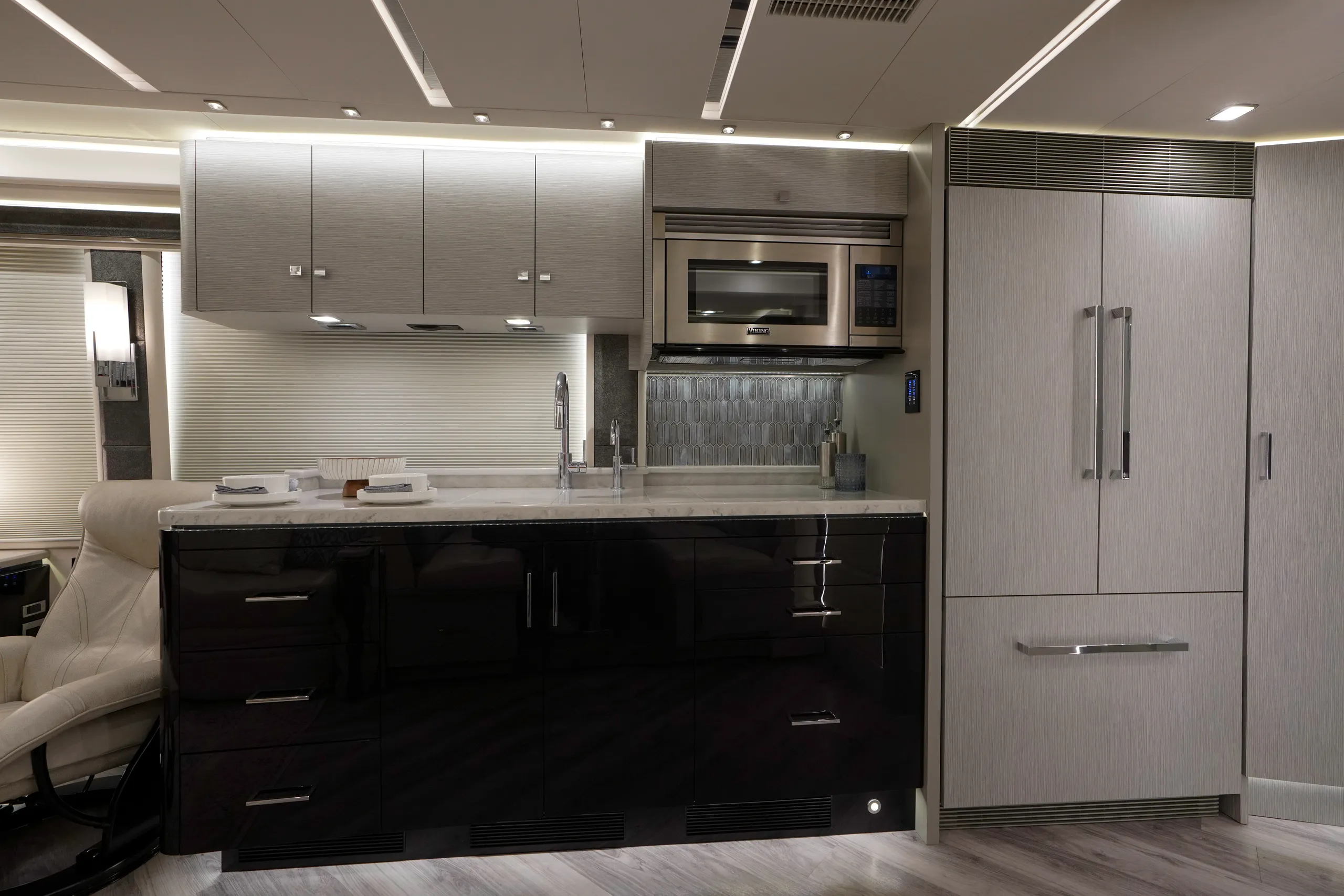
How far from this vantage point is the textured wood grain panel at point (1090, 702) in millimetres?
2297

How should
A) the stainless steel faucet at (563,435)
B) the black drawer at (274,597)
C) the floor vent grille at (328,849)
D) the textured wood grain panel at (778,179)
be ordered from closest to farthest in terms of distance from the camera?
the black drawer at (274,597), the floor vent grille at (328,849), the textured wood grain panel at (778,179), the stainless steel faucet at (563,435)

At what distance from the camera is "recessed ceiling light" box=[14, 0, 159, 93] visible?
1.71 m

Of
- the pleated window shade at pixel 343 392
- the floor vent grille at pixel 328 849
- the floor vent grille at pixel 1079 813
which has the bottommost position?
the floor vent grille at pixel 1079 813

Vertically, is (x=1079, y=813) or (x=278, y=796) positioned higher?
(x=278, y=796)

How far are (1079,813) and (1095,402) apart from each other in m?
1.43

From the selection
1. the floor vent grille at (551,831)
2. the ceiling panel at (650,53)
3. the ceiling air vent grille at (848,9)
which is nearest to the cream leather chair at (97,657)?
the floor vent grille at (551,831)

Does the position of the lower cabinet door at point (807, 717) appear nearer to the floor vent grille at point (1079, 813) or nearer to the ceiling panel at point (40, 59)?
the floor vent grille at point (1079, 813)

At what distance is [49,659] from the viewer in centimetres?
222

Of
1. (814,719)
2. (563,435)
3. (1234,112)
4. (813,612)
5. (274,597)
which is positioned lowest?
(814,719)

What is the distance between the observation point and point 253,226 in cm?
239

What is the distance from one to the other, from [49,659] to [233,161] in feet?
5.87

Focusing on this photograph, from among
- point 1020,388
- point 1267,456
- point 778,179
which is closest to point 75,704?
point 778,179

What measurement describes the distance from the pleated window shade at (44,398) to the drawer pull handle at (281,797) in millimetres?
1746

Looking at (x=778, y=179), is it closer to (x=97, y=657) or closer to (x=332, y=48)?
(x=332, y=48)
